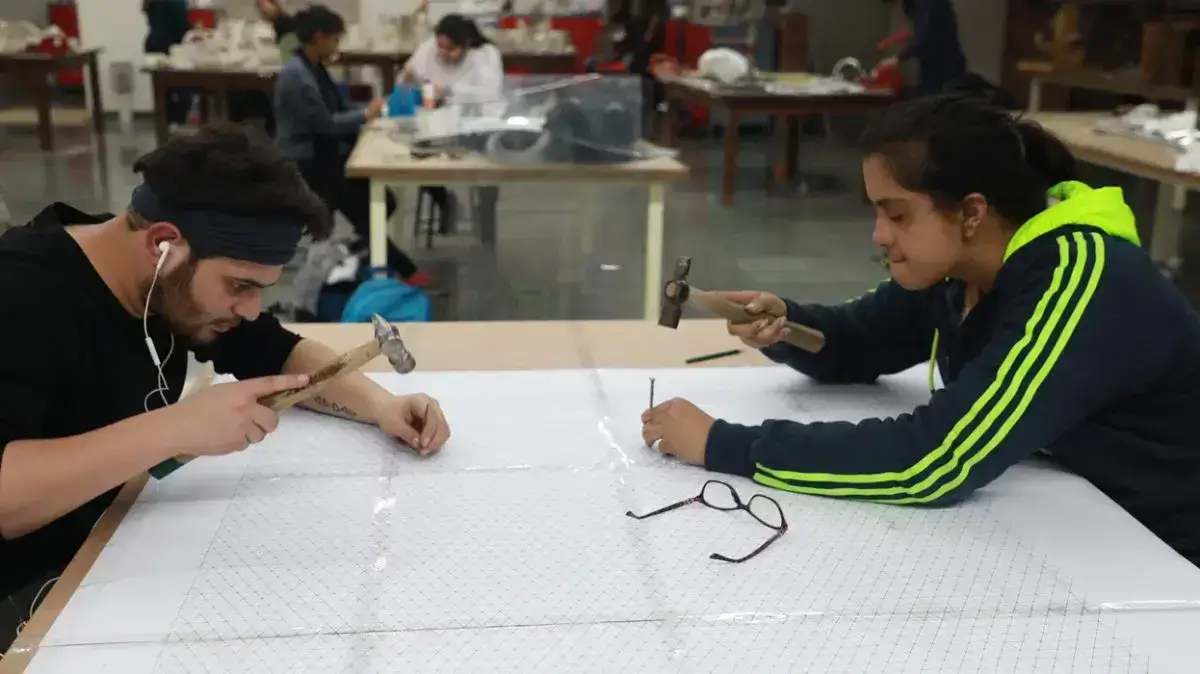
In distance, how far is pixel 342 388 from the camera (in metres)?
1.45

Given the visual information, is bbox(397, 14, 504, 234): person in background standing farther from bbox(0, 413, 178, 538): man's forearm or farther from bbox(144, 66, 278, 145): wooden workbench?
bbox(0, 413, 178, 538): man's forearm

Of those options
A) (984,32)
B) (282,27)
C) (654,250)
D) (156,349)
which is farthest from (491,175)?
(984,32)

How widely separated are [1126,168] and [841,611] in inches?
115

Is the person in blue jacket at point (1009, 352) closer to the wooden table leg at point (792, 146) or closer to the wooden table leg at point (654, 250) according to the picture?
the wooden table leg at point (654, 250)

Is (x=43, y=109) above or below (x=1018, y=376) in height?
below

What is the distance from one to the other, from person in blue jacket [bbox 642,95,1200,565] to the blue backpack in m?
1.76

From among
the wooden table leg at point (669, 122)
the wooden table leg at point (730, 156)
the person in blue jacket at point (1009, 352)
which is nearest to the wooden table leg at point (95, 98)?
the wooden table leg at point (669, 122)

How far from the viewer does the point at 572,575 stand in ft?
Answer: 3.57

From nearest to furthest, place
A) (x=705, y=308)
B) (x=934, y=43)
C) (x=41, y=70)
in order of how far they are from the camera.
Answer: (x=705, y=308)
(x=934, y=43)
(x=41, y=70)

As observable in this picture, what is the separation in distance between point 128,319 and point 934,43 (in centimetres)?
544

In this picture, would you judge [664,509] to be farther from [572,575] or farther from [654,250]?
[654,250]

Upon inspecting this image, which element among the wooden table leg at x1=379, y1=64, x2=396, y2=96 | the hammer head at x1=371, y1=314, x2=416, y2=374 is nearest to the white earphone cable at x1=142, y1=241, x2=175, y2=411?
the hammer head at x1=371, y1=314, x2=416, y2=374

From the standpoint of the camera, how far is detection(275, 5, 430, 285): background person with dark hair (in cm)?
407

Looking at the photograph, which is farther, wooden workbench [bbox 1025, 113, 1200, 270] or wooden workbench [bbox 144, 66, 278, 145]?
wooden workbench [bbox 144, 66, 278, 145]
